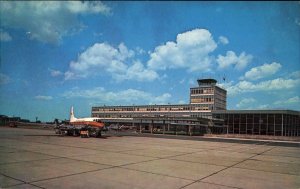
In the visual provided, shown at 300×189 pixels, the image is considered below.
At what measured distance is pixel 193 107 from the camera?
437 feet

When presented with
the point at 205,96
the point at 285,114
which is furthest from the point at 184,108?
the point at 285,114

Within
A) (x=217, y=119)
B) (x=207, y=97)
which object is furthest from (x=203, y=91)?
(x=217, y=119)

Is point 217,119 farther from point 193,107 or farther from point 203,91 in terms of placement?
point 203,91

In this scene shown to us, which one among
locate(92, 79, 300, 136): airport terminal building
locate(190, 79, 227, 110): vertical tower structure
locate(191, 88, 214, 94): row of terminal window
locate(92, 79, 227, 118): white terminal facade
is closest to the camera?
locate(92, 79, 300, 136): airport terminal building

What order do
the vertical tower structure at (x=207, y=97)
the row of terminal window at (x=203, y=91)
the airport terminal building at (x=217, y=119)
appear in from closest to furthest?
the airport terminal building at (x=217, y=119) → the vertical tower structure at (x=207, y=97) → the row of terminal window at (x=203, y=91)

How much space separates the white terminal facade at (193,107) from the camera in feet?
428

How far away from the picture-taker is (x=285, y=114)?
3253 inches

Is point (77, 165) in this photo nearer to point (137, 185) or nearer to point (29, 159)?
point (29, 159)

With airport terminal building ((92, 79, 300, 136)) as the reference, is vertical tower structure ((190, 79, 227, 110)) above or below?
above

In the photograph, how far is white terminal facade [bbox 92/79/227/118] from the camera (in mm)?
130500

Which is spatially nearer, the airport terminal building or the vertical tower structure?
the airport terminal building

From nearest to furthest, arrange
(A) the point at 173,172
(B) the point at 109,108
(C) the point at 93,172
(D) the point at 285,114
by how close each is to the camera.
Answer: (C) the point at 93,172 < (A) the point at 173,172 < (D) the point at 285,114 < (B) the point at 109,108

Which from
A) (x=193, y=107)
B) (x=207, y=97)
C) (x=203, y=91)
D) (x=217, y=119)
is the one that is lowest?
(x=217, y=119)

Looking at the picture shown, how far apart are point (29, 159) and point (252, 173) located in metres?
12.4
